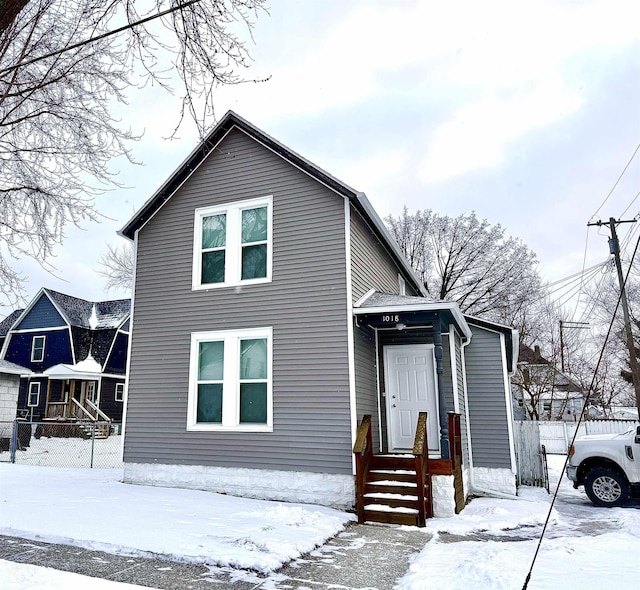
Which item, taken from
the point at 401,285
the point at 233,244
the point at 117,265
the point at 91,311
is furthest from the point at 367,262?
the point at 91,311

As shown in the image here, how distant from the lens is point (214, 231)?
32.8ft

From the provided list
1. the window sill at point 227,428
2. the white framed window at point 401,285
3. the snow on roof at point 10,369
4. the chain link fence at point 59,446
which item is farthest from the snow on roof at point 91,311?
the window sill at point 227,428

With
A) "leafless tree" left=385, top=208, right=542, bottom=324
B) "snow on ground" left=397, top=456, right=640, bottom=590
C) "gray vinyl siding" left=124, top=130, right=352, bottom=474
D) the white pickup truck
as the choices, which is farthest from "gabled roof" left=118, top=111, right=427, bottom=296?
"leafless tree" left=385, top=208, right=542, bottom=324

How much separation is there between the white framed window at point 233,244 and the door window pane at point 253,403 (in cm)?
200

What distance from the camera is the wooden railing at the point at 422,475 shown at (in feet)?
23.3

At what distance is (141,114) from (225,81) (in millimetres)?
2222

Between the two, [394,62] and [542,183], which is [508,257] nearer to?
[542,183]

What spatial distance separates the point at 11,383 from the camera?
54.4ft

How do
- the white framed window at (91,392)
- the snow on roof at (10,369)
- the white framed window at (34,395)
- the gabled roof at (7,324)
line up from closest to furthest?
the snow on roof at (10,369), the white framed window at (91,392), the white framed window at (34,395), the gabled roof at (7,324)

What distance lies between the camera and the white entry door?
949 centimetres

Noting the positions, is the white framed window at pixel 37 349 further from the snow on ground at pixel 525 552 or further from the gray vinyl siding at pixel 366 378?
the snow on ground at pixel 525 552

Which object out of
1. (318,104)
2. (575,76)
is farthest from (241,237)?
A: (575,76)

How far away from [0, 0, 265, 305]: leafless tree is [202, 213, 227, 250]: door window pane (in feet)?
10.2

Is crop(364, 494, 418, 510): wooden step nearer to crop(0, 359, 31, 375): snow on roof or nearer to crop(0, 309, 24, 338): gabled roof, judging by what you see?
crop(0, 359, 31, 375): snow on roof
